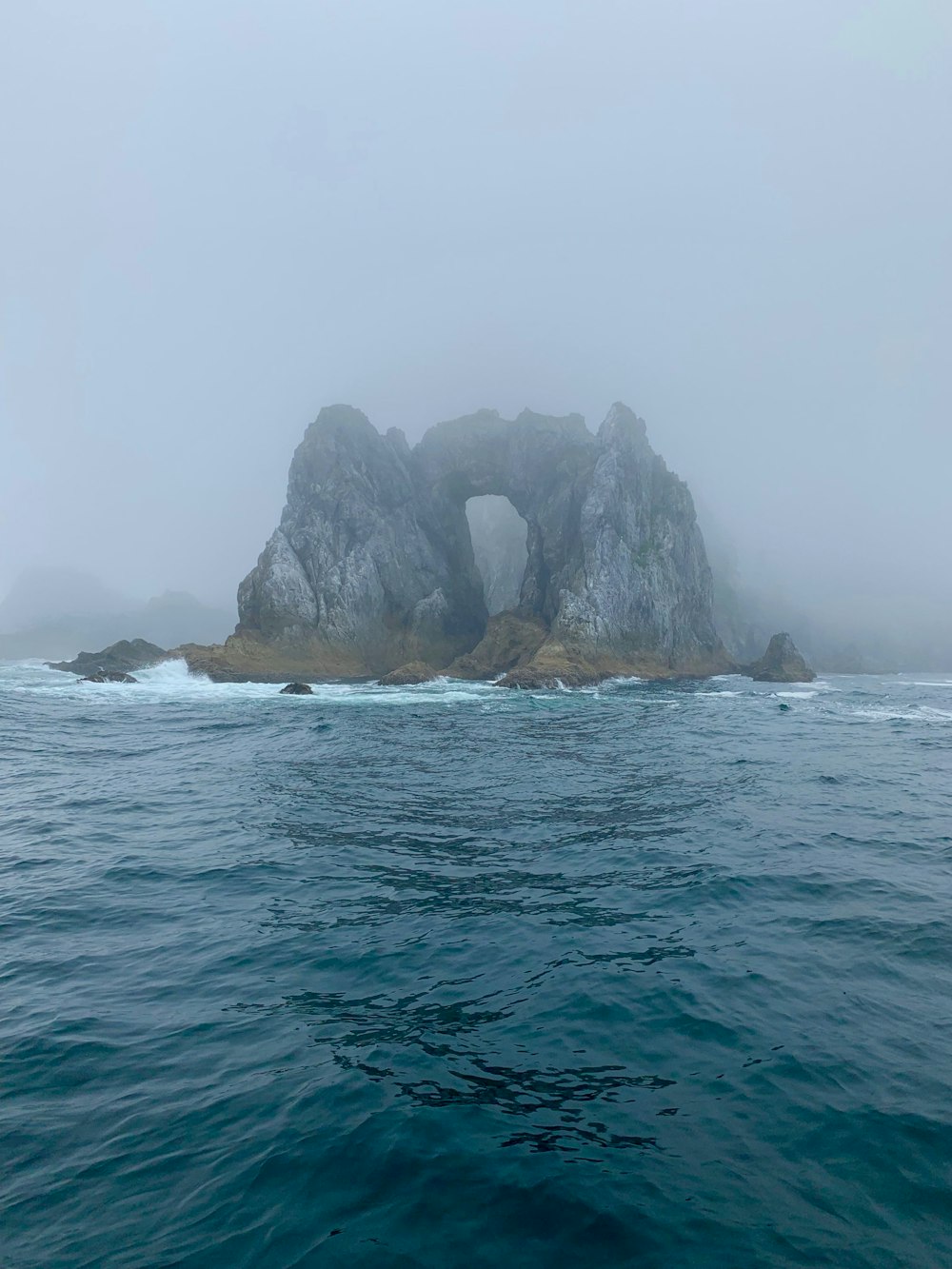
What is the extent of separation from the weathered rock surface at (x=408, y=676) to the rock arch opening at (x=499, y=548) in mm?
64871

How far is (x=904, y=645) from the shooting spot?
416ft

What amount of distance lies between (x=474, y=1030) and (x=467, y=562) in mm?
88614

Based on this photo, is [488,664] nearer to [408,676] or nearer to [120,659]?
[408,676]

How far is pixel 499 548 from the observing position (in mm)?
137500

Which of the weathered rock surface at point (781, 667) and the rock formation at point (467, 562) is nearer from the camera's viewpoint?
the weathered rock surface at point (781, 667)

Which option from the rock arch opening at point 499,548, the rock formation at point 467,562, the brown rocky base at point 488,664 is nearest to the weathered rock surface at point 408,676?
the brown rocky base at point 488,664

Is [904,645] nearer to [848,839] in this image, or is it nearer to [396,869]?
[848,839]

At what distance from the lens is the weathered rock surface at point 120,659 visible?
66625 mm

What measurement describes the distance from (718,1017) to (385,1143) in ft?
15.0

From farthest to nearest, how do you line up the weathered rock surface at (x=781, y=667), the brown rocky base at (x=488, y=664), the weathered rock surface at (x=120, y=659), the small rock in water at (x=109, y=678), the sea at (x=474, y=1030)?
the weathered rock surface at (x=781, y=667), the weathered rock surface at (x=120, y=659), the brown rocky base at (x=488, y=664), the small rock in water at (x=109, y=678), the sea at (x=474, y=1030)

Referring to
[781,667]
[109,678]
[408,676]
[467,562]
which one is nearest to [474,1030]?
[408,676]

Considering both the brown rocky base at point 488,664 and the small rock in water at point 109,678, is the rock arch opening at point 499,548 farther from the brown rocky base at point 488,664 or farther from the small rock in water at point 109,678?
the small rock in water at point 109,678

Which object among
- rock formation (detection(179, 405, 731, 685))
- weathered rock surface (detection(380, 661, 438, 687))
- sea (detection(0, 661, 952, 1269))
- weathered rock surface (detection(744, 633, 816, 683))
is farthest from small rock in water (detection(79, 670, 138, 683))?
weathered rock surface (detection(744, 633, 816, 683))

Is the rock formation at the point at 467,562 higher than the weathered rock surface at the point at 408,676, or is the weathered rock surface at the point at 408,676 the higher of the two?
the rock formation at the point at 467,562
